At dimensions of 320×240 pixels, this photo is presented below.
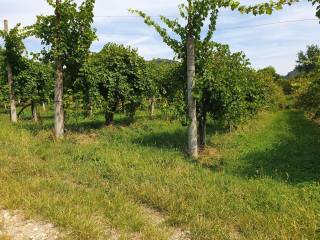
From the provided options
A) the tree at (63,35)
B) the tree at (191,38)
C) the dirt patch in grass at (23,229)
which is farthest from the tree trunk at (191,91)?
the dirt patch in grass at (23,229)

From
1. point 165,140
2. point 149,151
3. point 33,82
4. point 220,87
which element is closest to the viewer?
point 149,151

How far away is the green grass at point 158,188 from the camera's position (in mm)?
6543

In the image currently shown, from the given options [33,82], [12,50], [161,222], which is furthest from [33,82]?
[161,222]

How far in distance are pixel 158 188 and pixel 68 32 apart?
9.56 meters

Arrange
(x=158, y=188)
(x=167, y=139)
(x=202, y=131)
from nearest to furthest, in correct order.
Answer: (x=158, y=188)
(x=202, y=131)
(x=167, y=139)

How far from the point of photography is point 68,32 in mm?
15531

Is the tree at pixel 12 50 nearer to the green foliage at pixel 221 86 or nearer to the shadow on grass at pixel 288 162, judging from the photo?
the green foliage at pixel 221 86

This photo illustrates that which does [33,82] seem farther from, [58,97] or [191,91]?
[191,91]

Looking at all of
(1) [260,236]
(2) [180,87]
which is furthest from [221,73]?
(1) [260,236]

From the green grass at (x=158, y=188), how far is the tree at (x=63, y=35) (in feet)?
7.01

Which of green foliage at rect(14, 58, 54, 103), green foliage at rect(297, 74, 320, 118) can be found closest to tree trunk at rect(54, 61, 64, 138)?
green foliage at rect(14, 58, 54, 103)

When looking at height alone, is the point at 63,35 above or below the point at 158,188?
above

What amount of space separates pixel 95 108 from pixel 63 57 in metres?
2.78

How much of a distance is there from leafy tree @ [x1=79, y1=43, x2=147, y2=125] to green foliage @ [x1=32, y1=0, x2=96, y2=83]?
2.08 meters
